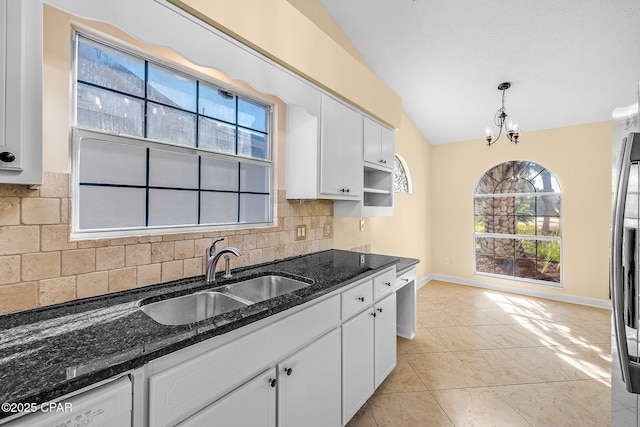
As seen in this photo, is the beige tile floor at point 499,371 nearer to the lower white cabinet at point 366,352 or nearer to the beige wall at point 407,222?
the lower white cabinet at point 366,352

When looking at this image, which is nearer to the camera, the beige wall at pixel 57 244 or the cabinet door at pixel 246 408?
the cabinet door at pixel 246 408

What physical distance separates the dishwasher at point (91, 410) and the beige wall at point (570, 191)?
5327 mm

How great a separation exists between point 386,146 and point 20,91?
9.00 ft

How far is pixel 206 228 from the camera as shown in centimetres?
182

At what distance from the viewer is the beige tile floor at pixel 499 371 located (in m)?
1.93

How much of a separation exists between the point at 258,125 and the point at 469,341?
302cm

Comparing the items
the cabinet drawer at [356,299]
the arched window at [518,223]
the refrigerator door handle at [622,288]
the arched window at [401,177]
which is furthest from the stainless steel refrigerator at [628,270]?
the arched window at [518,223]

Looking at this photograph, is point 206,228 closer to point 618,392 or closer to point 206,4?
point 206,4

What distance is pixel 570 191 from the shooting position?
4.17 metres

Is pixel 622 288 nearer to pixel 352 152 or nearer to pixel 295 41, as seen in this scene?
pixel 352 152

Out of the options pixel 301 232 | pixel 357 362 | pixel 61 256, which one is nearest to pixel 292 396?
pixel 357 362

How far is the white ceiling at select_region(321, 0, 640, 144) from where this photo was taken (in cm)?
251

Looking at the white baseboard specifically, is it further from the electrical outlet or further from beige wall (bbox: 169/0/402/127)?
beige wall (bbox: 169/0/402/127)

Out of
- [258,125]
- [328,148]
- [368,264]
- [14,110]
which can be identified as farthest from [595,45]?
[14,110]
